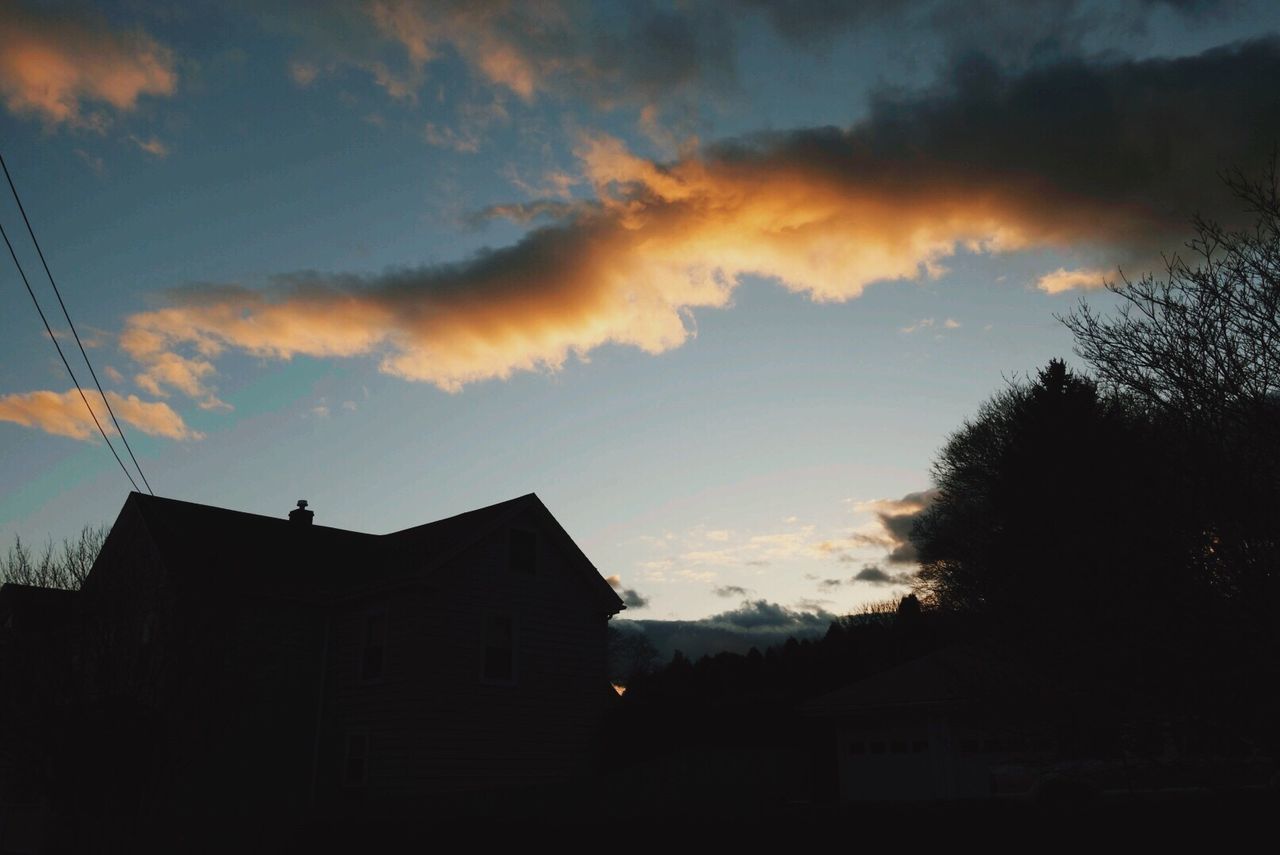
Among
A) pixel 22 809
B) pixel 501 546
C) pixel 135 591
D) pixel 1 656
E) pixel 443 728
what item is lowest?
pixel 22 809

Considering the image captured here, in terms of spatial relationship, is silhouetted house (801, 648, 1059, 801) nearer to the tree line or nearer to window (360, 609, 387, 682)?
the tree line

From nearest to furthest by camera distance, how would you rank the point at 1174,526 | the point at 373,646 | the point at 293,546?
1. the point at 1174,526
2. the point at 373,646
3. the point at 293,546

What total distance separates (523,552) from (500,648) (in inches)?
111

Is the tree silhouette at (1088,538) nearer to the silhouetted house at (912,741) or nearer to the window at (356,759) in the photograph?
the silhouetted house at (912,741)

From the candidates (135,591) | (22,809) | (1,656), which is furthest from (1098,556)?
(22,809)

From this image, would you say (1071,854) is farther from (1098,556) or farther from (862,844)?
(1098,556)

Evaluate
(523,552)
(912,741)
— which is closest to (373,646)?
(523,552)

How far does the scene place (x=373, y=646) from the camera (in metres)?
24.3

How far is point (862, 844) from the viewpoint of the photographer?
1089 centimetres

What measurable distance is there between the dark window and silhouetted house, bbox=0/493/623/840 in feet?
0.15

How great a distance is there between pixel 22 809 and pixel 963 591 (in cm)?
2487

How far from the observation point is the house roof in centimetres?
2473

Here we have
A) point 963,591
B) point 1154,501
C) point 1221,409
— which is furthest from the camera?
point 963,591

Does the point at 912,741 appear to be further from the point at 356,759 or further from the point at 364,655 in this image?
the point at 364,655
